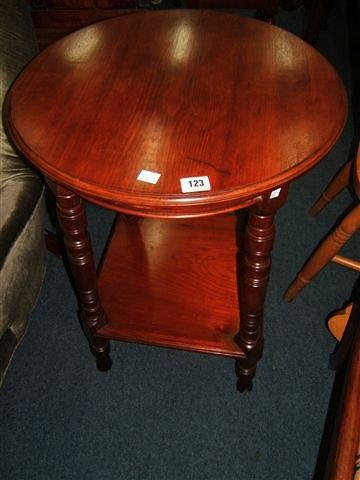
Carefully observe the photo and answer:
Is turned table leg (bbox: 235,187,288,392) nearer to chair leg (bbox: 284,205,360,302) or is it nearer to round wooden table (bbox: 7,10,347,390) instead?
round wooden table (bbox: 7,10,347,390)

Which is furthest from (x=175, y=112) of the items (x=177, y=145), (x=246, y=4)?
(x=246, y=4)

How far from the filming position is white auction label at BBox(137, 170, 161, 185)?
0.78 metres

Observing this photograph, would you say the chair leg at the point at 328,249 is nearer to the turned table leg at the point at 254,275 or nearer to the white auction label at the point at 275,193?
the turned table leg at the point at 254,275

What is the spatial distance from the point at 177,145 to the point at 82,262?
41cm

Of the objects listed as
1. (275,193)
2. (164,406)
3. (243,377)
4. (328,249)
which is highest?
(275,193)

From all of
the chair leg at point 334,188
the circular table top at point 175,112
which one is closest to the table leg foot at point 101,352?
the circular table top at point 175,112

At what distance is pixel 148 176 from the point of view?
2.59 ft

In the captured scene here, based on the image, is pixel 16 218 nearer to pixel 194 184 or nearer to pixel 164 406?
pixel 194 184

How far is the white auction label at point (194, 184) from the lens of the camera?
77 centimetres

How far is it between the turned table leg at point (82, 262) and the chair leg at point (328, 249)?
68 cm

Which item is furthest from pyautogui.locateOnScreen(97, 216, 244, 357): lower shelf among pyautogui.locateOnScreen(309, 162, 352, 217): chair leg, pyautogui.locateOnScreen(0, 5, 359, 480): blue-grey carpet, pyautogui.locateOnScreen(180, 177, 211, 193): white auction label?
pyautogui.locateOnScreen(180, 177, 211, 193): white auction label

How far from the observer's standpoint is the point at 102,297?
1.33m

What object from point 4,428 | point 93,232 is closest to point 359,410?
point 4,428

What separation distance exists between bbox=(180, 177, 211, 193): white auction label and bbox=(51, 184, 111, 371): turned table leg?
0.29m
